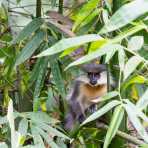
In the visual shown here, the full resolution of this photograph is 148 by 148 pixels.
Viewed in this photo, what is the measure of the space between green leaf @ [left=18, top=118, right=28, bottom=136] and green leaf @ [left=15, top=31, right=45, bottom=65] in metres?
0.19

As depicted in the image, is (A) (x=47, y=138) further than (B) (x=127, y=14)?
Yes

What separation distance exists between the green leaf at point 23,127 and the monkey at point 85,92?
48 centimetres

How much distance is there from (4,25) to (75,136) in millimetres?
579

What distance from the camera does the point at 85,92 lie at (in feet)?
7.09

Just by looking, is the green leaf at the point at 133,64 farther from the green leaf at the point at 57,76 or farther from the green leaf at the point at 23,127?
the green leaf at the point at 57,76

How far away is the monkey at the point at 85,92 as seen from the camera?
6.61 ft

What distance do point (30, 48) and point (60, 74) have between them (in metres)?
0.14

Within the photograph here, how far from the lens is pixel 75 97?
2.21m

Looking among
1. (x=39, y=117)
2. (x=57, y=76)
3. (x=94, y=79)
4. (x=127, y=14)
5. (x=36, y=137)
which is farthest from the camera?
(x=94, y=79)

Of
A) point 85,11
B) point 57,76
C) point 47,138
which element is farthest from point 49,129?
point 85,11

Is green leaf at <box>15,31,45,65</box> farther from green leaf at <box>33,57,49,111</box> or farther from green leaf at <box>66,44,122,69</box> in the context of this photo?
green leaf at <box>66,44,122,69</box>

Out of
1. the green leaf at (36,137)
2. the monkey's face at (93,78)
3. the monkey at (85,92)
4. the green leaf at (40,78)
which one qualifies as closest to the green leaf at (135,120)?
the green leaf at (36,137)

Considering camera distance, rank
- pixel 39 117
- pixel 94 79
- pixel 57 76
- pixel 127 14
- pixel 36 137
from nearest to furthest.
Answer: pixel 127 14, pixel 36 137, pixel 39 117, pixel 57 76, pixel 94 79

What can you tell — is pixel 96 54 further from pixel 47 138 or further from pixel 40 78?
pixel 40 78
